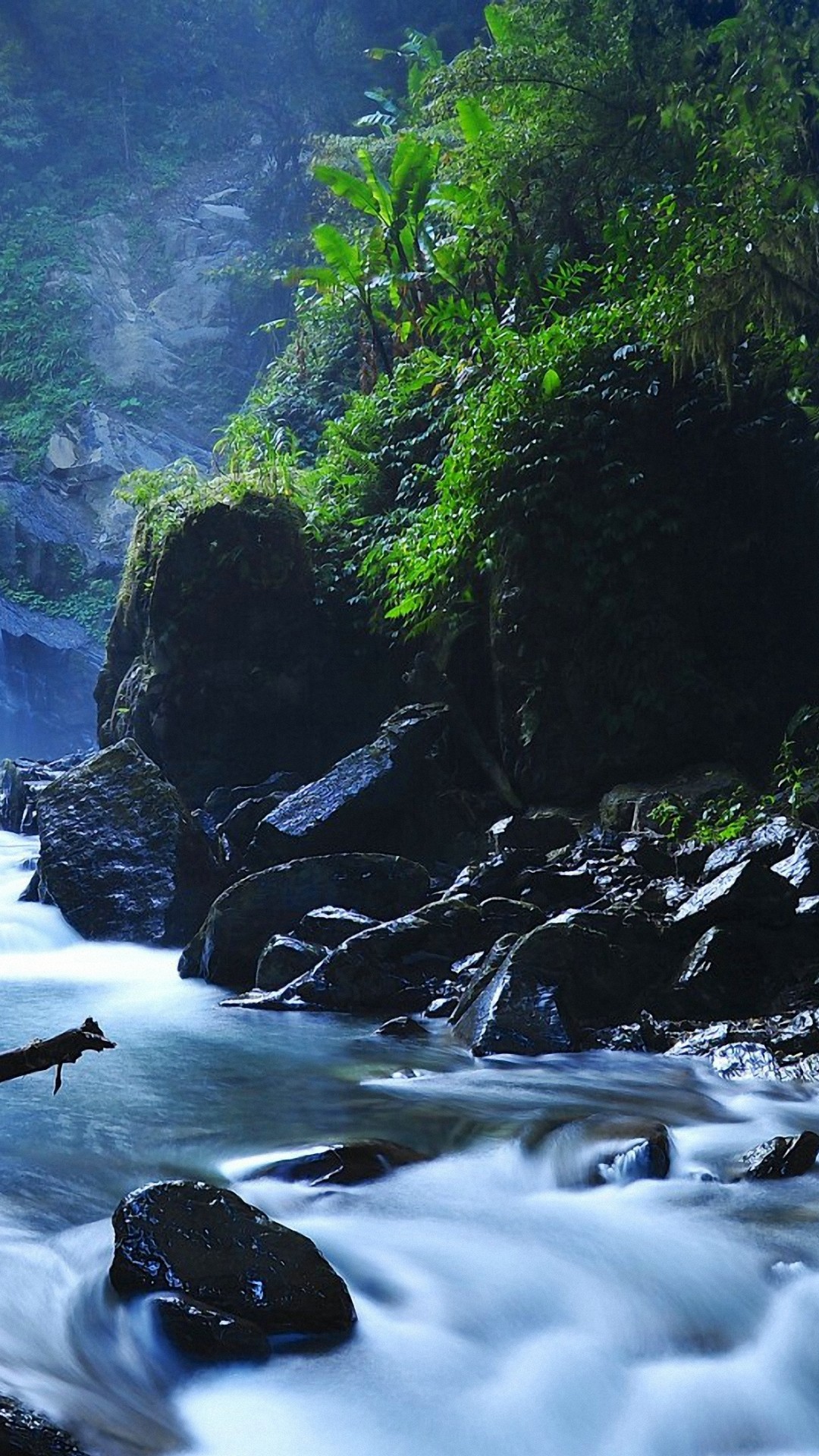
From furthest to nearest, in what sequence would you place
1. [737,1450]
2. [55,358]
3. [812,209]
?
[55,358] < [812,209] < [737,1450]

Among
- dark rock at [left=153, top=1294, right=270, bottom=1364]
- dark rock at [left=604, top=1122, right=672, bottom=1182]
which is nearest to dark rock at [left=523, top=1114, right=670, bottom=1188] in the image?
dark rock at [left=604, top=1122, right=672, bottom=1182]

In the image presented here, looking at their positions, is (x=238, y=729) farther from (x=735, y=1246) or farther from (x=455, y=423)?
(x=735, y=1246)

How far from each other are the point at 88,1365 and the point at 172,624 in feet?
32.6

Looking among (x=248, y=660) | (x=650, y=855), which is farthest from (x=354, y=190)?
(x=650, y=855)

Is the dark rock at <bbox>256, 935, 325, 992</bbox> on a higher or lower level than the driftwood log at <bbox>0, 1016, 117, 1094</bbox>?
lower

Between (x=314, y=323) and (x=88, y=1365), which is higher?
(x=314, y=323)

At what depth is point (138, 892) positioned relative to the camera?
9.32 meters

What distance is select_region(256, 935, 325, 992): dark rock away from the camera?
6961 millimetres

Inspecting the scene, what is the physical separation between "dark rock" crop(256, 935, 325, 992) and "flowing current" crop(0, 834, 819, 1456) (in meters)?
1.02

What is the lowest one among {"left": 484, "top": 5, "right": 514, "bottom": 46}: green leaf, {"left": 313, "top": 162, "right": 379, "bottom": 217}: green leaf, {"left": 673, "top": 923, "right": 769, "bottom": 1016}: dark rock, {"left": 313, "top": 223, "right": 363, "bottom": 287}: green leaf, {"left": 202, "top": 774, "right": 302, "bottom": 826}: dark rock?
{"left": 673, "top": 923, "right": 769, "bottom": 1016}: dark rock

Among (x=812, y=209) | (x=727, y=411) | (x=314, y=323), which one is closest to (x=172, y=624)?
(x=727, y=411)

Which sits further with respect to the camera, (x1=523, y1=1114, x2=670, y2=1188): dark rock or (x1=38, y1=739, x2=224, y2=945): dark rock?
(x1=38, y1=739, x2=224, y2=945): dark rock

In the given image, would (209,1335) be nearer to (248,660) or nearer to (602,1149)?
(602,1149)

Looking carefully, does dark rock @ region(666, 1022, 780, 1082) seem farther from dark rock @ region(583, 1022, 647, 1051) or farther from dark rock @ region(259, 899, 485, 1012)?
dark rock @ region(259, 899, 485, 1012)
